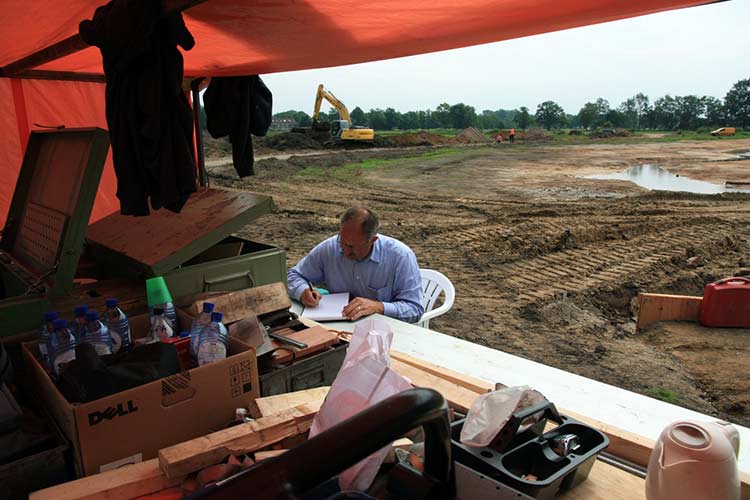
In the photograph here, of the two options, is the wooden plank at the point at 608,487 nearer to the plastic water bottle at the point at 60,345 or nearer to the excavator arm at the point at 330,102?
the plastic water bottle at the point at 60,345

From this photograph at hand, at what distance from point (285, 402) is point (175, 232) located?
1.24 metres

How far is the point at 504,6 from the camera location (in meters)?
2.13

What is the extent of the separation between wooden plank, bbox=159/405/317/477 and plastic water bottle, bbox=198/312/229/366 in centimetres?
35

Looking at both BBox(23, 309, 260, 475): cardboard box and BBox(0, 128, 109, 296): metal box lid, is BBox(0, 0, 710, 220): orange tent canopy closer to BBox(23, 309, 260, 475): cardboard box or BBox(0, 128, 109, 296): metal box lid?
BBox(0, 128, 109, 296): metal box lid

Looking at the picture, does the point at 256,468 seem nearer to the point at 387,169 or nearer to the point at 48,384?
the point at 48,384

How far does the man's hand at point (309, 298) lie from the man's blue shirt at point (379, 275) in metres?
0.28

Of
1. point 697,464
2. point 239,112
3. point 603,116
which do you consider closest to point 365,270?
point 239,112

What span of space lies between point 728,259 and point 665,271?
5.02 ft

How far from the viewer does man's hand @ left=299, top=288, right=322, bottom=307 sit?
3.11 meters

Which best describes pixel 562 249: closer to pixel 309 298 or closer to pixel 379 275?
pixel 379 275

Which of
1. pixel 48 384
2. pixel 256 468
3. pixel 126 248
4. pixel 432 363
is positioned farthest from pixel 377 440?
pixel 126 248

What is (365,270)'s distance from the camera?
11.8 ft

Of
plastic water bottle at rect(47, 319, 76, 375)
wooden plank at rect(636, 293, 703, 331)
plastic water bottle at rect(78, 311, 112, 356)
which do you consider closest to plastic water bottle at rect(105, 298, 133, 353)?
plastic water bottle at rect(78, 311, 112, 356)

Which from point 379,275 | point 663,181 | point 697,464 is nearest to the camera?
point 697,464
